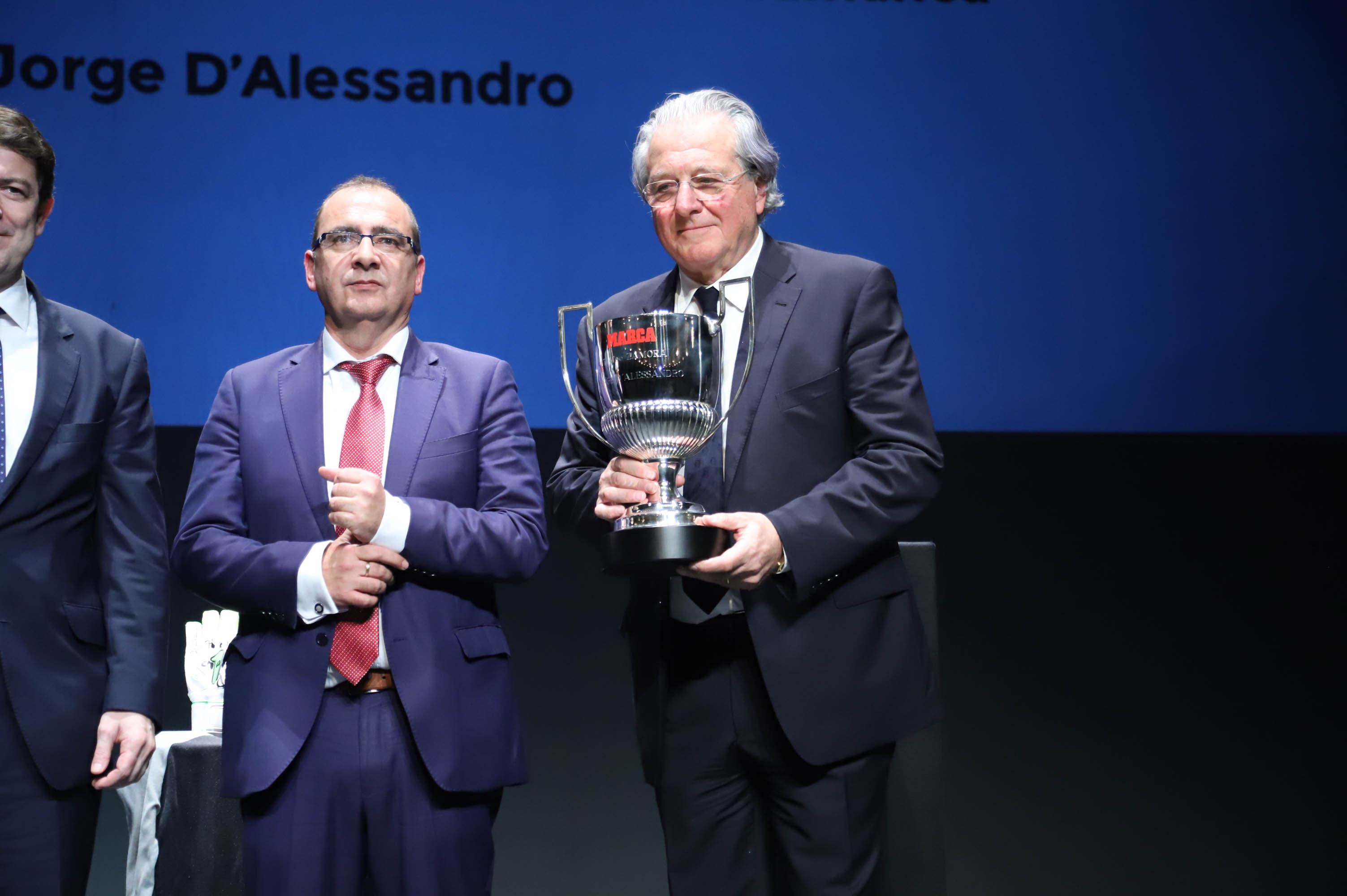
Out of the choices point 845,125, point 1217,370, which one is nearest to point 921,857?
point 1217,370

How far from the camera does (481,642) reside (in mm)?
1805

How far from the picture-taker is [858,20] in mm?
3477

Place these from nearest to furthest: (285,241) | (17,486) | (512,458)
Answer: (17,486), (512,458), (285,241)

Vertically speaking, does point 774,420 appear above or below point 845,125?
below

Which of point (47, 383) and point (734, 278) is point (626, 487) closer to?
point (734, 278)

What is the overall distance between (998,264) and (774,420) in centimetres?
194

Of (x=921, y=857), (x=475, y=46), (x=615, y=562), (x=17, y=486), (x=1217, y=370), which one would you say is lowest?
(x=921, y=857)

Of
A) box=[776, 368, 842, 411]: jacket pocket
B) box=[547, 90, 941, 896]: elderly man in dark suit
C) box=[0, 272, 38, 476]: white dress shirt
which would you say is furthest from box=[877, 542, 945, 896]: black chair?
box=[0, 272, 38, 476]: white dress shirt

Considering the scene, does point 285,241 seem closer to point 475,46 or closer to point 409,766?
point 475,46

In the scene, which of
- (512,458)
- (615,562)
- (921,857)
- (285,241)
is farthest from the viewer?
(285,241)

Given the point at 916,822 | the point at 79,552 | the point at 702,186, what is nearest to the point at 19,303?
the point at 79,552

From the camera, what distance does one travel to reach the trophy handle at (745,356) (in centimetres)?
167

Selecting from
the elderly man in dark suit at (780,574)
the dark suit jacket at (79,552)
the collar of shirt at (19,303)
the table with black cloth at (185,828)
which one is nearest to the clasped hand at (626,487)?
the elderly man in dark suit at (780,574)

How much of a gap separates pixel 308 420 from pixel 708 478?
690 mm
